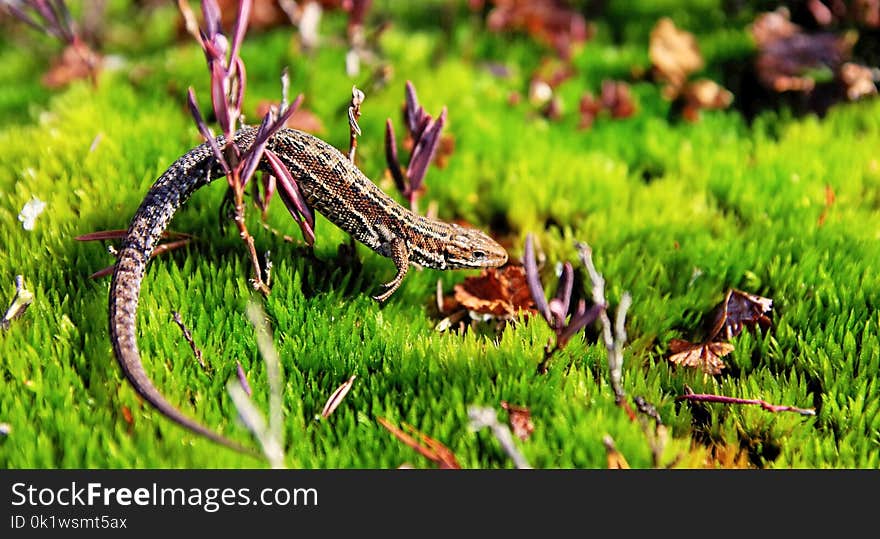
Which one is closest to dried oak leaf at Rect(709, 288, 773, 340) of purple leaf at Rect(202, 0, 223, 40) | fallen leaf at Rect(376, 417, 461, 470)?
fallen leaf at Rect(376, 417, 461, 470)

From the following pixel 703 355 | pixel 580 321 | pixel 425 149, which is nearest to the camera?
pixel 580 321

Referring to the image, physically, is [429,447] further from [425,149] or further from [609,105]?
[609,105]

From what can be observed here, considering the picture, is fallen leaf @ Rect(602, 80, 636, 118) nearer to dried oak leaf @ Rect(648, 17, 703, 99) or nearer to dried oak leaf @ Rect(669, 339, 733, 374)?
dried oak leaf @ Rect(648, 17, 703, 99)

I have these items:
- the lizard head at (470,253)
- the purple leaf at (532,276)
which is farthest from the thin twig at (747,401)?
the lizard head at (470,253)

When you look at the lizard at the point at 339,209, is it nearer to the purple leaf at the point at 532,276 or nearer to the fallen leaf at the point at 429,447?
the fallen leaf at the point at 429,447

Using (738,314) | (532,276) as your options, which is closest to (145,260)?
(532,276)
